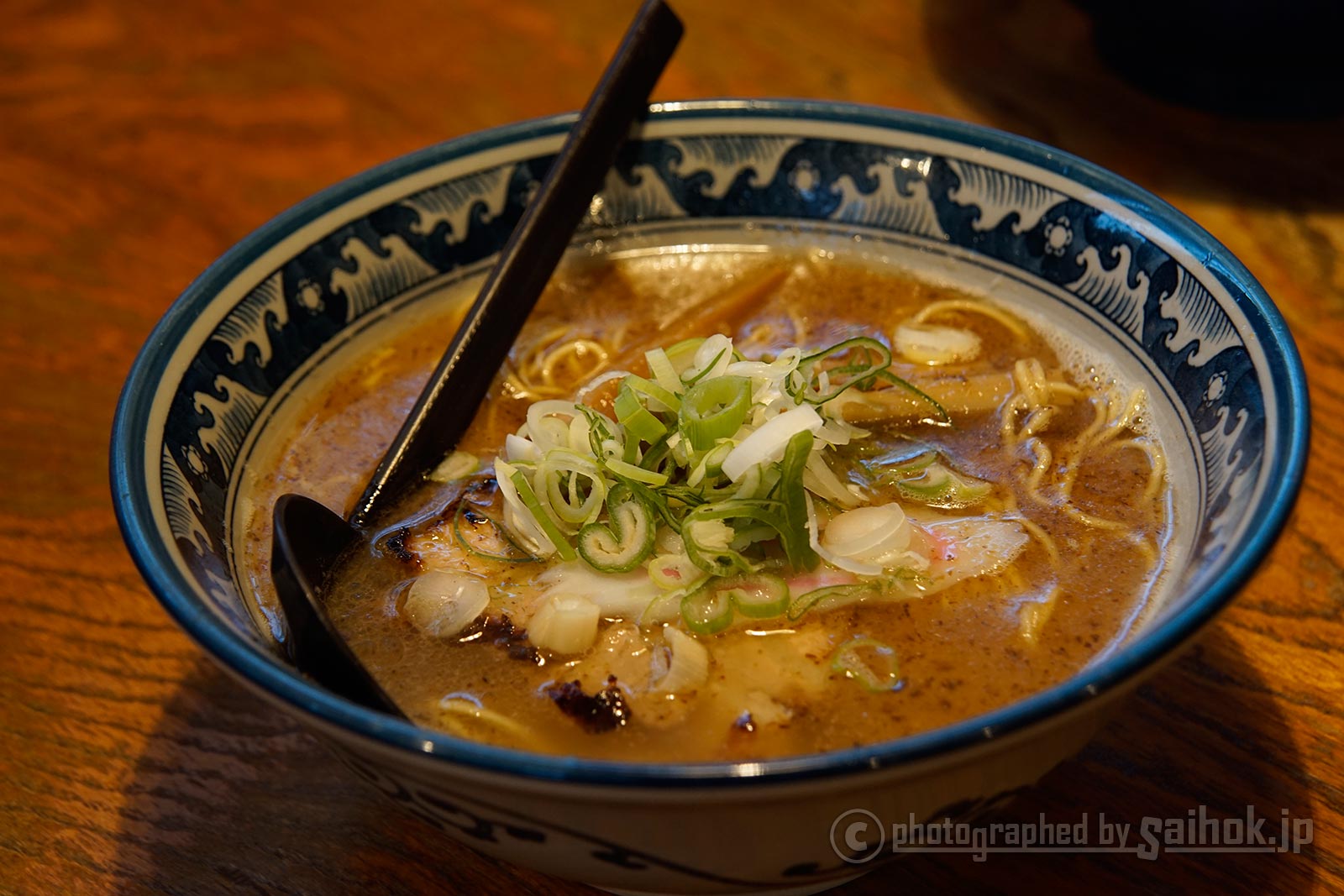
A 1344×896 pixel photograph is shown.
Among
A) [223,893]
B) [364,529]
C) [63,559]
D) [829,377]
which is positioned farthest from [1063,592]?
[63,559]

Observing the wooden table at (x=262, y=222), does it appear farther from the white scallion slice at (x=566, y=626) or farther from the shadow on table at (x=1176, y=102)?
the white scallion slice at (x=566, y=626)

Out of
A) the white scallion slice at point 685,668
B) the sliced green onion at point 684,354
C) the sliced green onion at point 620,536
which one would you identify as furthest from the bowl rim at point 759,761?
the sliced green onion at point 684,354

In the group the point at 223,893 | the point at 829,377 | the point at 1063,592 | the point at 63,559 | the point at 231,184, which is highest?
the point at 231,184

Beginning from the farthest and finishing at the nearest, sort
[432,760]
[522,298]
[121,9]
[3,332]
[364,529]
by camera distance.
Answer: [121,9] < [3,332] < [522,298] < [364,529] < [432,760]

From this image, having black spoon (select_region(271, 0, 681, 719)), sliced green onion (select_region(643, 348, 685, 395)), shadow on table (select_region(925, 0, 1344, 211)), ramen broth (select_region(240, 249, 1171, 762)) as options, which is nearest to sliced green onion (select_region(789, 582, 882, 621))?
ramen broth (select_region(240, 249, 1171, 762))

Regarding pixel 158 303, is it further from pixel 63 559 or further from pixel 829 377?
pixel 829 377

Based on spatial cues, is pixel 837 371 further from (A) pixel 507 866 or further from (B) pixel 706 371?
(A) pixel 507 866

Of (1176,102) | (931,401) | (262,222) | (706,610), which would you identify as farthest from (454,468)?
(1176,102)
